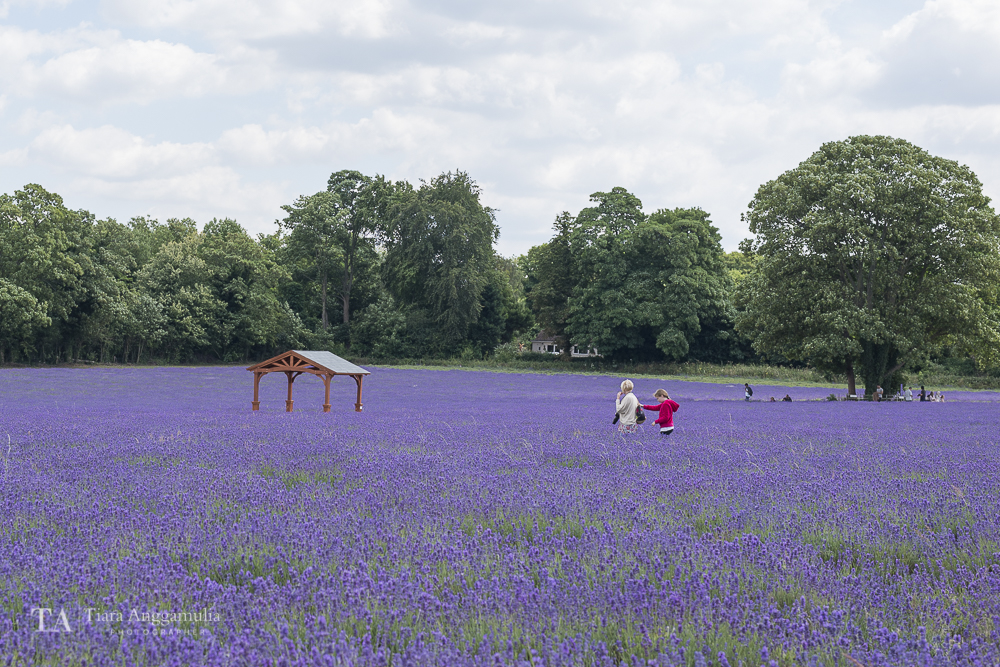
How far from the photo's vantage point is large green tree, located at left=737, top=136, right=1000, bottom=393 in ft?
91.5

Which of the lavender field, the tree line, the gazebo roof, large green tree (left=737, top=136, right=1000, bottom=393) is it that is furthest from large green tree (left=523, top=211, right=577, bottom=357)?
the lavender field

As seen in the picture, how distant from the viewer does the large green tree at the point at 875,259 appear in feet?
91.5

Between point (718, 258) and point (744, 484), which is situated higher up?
point (718, 258)

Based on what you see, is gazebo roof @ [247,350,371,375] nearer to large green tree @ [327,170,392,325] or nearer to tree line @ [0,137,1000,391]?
tree line @ [0,137,1000,391]

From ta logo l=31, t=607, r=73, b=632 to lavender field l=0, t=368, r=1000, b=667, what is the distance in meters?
0.01

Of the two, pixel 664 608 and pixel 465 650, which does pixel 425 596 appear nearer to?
pixel 465 650

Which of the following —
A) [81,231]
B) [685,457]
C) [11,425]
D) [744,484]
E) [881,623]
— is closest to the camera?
[881,623]

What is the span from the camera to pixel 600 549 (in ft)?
14.6

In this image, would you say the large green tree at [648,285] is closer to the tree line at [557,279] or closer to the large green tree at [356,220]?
the tree line at [557,279]

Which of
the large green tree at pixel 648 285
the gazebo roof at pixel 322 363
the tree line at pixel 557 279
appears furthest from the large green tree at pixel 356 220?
the gazebo roof at pixel 322 363

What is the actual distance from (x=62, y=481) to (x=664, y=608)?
563 cm

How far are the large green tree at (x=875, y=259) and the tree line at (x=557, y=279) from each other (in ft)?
0.26

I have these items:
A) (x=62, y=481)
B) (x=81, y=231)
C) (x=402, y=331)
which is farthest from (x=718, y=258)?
(x=62, y=481)

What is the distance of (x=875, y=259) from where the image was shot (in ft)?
94.8
